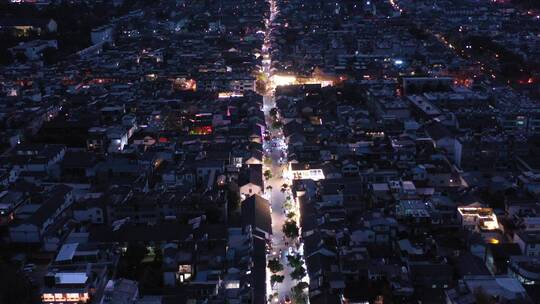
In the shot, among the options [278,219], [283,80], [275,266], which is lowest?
[278,219]

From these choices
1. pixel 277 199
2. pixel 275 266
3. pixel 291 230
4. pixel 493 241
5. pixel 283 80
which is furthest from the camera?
pixel 283 80

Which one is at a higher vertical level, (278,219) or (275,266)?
(275,266)

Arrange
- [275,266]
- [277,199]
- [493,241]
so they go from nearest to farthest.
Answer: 1. [275,266]
2. [493,241]
3. [277,199]

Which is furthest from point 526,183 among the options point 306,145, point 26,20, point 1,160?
point 26,20

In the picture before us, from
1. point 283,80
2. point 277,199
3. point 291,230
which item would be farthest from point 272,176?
point 283,80

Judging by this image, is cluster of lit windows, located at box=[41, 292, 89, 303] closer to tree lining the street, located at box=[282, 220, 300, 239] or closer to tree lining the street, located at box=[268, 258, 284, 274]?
tree lining the street, located at box=[268, 258, 284, 274]

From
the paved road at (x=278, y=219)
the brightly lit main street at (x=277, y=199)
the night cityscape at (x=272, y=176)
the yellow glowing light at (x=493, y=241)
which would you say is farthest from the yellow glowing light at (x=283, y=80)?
the yellow glowing light at (x=493, y=241)

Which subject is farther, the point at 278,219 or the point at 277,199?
the point at 277,199

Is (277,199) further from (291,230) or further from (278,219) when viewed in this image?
(291,230)

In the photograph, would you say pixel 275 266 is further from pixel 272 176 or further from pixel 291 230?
pixel 272 176
